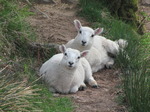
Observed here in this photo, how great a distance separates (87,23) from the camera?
39.4ft

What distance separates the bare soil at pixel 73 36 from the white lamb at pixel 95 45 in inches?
9.8

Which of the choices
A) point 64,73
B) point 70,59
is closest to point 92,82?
point 64,73

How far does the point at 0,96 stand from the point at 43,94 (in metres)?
1.44

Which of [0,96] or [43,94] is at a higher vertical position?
[0,96]

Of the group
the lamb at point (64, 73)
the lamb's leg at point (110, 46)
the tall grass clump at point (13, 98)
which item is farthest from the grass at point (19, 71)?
the lamb's leg at point (110, 46)

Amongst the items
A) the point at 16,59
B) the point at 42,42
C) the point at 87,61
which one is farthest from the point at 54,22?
the point at 16,59

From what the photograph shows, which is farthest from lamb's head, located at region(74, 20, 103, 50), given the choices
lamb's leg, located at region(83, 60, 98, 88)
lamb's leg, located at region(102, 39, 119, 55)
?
lamb's leg, located at region(102, 39, 119, 55)

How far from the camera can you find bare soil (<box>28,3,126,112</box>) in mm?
7402

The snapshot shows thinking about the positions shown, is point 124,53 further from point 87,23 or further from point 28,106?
point 28,106

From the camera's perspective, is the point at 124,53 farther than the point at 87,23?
No

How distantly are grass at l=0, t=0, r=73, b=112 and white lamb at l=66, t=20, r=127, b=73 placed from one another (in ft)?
2.37

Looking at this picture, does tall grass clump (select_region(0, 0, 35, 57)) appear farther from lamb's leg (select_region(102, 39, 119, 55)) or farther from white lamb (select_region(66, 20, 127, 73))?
lamb's leg (select_region(102, 39, 119, 55))

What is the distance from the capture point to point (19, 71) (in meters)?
7.53

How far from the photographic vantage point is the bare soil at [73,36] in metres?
7.40
